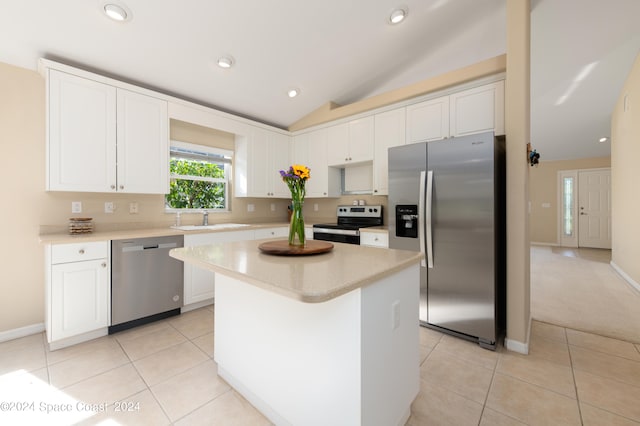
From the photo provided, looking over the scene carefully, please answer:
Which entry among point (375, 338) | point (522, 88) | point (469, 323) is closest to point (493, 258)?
point (469, 323)

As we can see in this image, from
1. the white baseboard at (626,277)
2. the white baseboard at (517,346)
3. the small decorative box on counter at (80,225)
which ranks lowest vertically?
the white baseboard at (517,346)

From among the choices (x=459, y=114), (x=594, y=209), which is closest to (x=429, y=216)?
(x=459, y=114)

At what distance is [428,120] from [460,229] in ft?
4.52

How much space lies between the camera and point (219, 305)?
1.82m

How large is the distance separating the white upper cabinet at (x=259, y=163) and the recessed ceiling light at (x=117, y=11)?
5.90 feet

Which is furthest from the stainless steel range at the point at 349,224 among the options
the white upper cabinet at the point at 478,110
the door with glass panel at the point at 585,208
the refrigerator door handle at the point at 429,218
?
the door with glass panel at the point at 585,208

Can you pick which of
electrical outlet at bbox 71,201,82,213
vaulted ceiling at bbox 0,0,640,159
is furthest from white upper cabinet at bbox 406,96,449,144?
electrical outlet at bbox 71,201,82,213

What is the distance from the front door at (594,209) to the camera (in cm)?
665

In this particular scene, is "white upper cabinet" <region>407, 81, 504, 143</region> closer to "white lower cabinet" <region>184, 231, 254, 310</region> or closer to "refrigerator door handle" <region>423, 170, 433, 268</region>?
"refrigerator door handle" <region>423, 170, 433, 268</region>

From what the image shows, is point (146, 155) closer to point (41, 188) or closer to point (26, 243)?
point (41, 188)

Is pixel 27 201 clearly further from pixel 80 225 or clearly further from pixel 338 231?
pixel 338 231

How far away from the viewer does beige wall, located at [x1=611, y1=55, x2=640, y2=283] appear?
11.7ft

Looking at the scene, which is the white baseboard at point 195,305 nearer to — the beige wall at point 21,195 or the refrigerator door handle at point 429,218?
the beige wall at point 21,195

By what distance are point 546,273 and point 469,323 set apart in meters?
3.38
